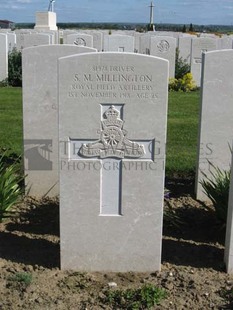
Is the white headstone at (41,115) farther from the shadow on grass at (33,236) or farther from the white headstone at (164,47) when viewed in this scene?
the white headstone at (164,47)

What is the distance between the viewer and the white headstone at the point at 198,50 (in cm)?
1627

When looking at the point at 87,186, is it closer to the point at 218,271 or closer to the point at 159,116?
the point at 159,116

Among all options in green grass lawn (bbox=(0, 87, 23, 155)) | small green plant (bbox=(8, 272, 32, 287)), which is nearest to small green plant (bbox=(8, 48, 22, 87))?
green grass lawn (bbox=(0, 87, 23, 155))

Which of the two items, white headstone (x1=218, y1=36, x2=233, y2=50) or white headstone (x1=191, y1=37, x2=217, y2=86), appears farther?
white headstone (x1=218, y1=36, x2=233, y2=50)

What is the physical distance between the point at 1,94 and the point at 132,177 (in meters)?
9.59

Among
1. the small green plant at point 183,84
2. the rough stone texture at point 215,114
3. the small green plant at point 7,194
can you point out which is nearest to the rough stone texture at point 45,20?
the small green plant at point 183,84

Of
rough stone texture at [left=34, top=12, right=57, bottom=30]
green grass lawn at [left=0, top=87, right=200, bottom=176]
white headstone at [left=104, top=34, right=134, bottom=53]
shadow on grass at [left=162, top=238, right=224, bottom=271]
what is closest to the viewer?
shadow on grass at [left=162, top=238, right=224, bottom=271]

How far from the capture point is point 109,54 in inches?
150

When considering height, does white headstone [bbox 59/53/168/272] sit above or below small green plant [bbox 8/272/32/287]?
above

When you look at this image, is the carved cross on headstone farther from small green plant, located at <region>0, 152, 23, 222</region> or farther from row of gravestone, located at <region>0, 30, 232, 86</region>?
row of gravestone, located at <region>0, 30, 232, 86</region>

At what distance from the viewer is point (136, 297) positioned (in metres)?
3.72

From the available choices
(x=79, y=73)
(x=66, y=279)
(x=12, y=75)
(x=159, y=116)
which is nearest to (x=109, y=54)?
(x=79, y=73)

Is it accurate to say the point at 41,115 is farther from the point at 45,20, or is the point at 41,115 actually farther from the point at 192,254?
the point at 45,20

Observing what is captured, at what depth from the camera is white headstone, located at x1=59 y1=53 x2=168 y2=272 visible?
383 centimetres
